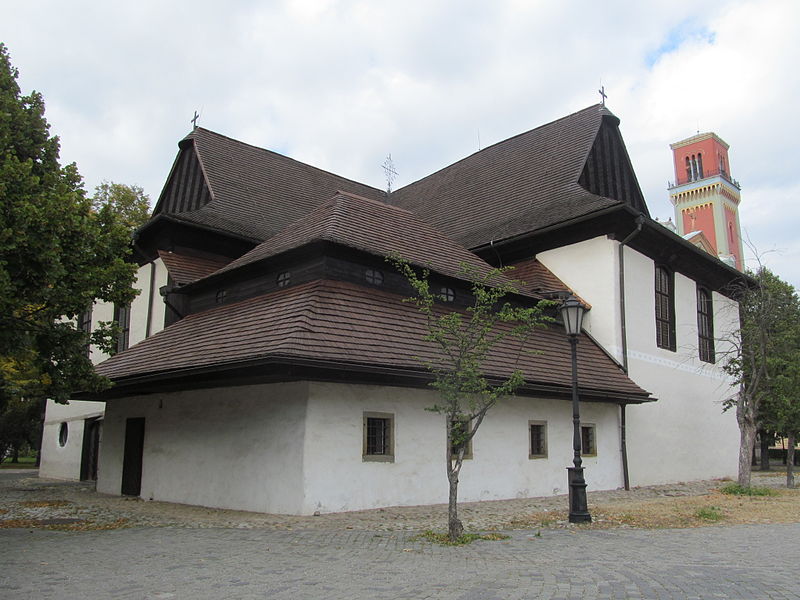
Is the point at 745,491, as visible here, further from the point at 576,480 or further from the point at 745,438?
the point at 576,480

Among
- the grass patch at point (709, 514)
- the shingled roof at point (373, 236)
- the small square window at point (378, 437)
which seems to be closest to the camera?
the grass patch at point (709, 514)

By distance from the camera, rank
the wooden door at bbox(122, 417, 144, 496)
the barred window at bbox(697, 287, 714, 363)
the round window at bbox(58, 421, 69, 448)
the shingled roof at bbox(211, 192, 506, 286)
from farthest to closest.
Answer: the round window at bbox(58, 421, 69, 448)
the barred window at bbox(697, 287, 714, 363)
the wooden door at bbox(122, 417, 144, 496)
the shingled roof at bbox(211, 192, 506, 286)

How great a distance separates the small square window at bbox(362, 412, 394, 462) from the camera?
12648 millimetres

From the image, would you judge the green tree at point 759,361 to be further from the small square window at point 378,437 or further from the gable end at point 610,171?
the small square window at point 378,437

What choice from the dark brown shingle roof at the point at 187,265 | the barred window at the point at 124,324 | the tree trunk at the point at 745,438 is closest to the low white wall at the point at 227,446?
the dark brown shingle roof at the point at 187,265

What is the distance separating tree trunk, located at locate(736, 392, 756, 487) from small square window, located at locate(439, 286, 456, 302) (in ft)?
26.9

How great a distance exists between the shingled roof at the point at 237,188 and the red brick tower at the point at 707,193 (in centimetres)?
7599

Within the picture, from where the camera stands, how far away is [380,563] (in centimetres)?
756

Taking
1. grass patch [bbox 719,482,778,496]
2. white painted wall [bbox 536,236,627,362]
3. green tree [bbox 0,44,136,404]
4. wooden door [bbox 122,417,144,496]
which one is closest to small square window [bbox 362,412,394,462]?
green tree [bbox 0,44,136,404]

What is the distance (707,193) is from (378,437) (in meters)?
94.1

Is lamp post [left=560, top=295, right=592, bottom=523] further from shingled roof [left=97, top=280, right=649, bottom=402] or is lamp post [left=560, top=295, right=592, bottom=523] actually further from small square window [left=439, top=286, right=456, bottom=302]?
small square window [left=439, top=286, right=456, bottom=302]

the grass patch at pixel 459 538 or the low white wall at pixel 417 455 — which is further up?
the low white wall at pixel 417 455

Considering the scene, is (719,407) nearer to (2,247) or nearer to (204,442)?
(204,442)

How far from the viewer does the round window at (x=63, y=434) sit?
2436cm
